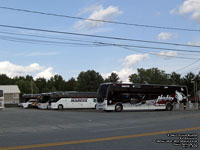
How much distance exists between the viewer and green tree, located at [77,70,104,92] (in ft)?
335

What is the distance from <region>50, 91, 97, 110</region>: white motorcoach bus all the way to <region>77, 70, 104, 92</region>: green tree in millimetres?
55540

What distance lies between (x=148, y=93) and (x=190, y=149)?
88.0 feet

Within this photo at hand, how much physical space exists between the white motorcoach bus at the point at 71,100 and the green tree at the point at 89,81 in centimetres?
5554

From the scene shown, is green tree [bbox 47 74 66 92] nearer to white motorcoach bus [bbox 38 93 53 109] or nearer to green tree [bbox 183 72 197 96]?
green tree [bbox 183 72 197 96]

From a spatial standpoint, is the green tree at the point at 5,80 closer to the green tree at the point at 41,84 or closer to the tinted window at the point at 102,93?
the green tree at the point at 41,84

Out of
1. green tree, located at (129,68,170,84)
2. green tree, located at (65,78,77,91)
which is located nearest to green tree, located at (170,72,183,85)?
green tree, located at (129,68,170,84)

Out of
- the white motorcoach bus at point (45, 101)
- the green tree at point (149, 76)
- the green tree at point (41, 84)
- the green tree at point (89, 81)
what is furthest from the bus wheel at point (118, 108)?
the green tree at point (41, 84)

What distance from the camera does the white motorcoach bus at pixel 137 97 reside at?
32094 millimetres

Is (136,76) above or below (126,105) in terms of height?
above

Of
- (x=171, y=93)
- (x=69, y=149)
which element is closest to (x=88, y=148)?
(x=69, y=149)

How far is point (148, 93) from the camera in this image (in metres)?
34.8

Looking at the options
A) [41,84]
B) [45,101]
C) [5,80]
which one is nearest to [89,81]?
[41,84]

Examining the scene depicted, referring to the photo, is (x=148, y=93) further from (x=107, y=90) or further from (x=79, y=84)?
(x=79, y=84)

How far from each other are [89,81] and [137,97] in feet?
226
